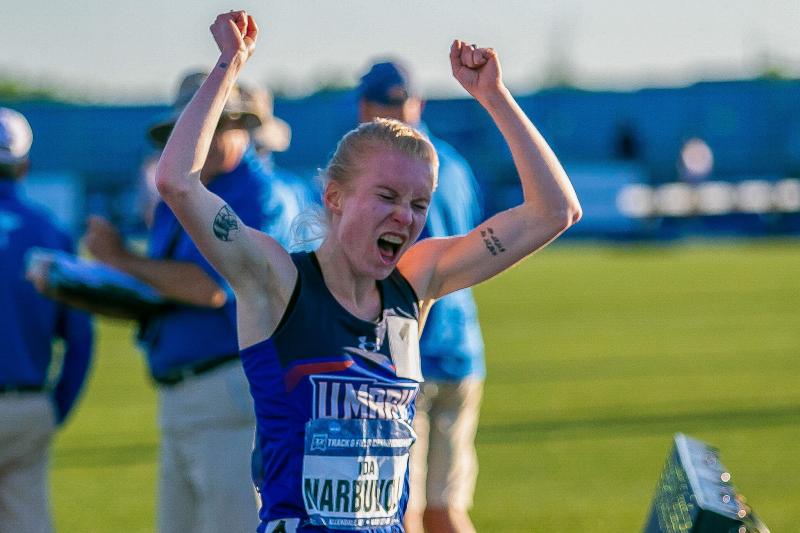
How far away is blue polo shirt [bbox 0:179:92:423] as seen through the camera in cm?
589

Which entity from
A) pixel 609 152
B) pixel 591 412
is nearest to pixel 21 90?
pixel 609 152

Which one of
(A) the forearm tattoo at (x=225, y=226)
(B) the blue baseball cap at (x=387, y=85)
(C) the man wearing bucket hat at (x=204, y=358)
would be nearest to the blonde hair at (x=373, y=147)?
(A) the forearm tattoo at (x=225, y=226)

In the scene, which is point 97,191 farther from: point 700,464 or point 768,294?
point 700,464

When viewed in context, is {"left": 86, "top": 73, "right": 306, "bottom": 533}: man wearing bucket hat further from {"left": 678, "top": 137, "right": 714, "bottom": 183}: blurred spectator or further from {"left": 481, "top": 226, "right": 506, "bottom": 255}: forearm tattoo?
{"left": 678, "top": 137, "right": 714, "bottom": 183}: blurred spectator

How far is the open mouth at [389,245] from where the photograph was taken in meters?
3.68

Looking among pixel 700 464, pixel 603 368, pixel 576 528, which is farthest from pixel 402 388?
pixel 603 368

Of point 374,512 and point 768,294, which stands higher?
point 768,294

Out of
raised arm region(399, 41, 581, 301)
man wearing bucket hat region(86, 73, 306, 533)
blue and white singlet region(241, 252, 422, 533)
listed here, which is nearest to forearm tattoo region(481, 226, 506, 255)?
raised arm region(399, 41, 581, 301)

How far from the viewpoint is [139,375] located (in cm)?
1605

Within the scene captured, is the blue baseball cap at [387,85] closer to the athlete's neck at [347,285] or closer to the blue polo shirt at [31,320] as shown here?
the blue polo shirt at [31,320]

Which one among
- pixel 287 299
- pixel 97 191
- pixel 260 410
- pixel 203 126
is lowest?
pixel 260 410

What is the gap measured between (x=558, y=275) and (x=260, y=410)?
92.0 ft

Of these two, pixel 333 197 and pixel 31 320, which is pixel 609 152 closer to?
pixel 31 320

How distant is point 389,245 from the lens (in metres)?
3.73
